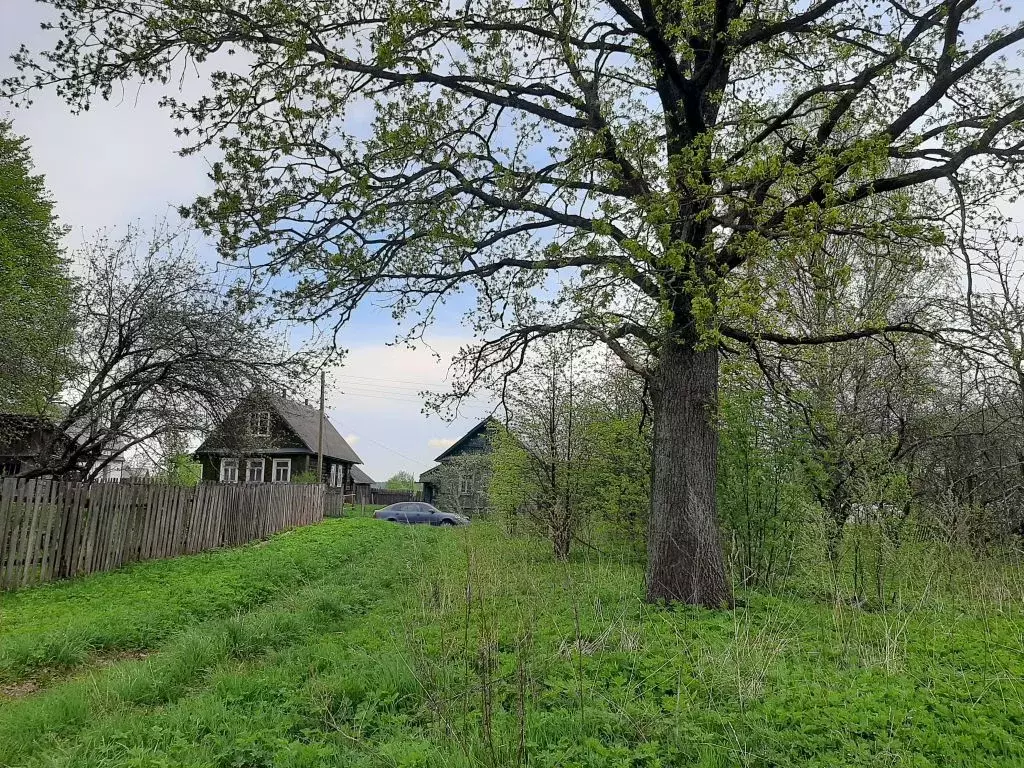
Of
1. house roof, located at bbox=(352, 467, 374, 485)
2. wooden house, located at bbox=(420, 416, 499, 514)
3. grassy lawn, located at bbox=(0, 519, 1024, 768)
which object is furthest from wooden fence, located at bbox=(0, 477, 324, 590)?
house roof, located at bbox=(352, 467, 374, 485)

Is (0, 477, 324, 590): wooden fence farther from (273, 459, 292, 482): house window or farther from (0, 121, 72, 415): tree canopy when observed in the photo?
(273, 459, 292, 482): house window

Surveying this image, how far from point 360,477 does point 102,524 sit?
139 ft

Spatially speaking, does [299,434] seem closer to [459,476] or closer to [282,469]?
[282,469]

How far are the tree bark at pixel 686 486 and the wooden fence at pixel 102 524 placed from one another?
383 inches

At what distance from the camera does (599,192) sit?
748 centimetres

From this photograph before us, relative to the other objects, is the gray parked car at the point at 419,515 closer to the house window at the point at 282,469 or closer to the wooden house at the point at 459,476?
the wooden house at the point at 459,476

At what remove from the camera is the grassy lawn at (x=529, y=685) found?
3.48m

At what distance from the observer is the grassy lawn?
348 cm

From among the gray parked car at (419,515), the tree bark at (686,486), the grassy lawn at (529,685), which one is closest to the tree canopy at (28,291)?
the grassy lawn at (529,685)

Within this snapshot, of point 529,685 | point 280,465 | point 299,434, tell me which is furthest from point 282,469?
point 529,685

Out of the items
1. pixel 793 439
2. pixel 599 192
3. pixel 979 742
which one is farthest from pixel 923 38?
pixel 979 742

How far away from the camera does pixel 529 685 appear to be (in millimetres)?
4074

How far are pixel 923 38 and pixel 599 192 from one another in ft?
13.8

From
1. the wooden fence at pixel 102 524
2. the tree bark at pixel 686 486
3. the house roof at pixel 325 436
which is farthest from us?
the house roof at pixel 325 436
